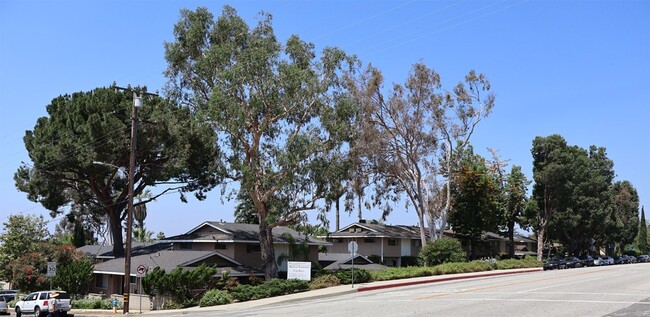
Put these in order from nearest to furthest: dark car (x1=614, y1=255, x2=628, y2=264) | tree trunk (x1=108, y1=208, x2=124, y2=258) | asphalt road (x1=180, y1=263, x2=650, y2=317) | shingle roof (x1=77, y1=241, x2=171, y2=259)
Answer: asphalt road (x1=180, y1=263, x2=650, y2=317)
shingle roof (x1=77, y1=241, x2=171, y2=259)
tree trunk (x1=108, y1=208, x2=124, y2=258)
dark car (x1=614, y1=255, x2=628, y2=264)

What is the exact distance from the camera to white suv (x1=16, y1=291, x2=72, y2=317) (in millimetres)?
35559

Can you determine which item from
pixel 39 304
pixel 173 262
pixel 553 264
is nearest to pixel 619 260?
pixel 553 264

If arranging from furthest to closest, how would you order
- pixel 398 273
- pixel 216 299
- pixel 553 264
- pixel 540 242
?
1. pixel 540 242
2. pixel 553 264
3. pixel 398 273
4. pixel 216 299

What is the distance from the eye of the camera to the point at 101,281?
173 ft

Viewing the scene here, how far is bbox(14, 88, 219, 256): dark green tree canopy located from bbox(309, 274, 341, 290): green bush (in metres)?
13.6

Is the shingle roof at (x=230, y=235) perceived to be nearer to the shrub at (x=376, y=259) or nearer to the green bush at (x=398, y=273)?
the green bush at (x=398, y=273)

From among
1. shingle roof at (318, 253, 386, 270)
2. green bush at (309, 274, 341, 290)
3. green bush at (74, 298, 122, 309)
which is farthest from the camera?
shingle roof at (318, 253, 386, 270)

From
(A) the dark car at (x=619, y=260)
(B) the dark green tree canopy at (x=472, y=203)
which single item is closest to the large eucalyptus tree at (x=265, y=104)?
(B) the dark green tree canopy at (x=472, y=203)

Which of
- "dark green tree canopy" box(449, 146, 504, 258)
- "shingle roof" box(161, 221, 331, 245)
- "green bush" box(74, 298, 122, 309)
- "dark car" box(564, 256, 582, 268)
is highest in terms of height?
"dark green tree canopy" box(449, 146, 504, 258)

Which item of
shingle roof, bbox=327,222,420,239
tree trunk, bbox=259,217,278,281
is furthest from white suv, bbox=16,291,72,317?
shingle roof, bbox=327,222,420,239

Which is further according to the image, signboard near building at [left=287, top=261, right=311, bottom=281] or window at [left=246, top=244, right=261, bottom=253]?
window at [left=246, top=244, right=261, bottom=253]

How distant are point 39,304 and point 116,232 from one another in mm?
22011

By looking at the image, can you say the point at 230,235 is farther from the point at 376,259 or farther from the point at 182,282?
the point at 376,259

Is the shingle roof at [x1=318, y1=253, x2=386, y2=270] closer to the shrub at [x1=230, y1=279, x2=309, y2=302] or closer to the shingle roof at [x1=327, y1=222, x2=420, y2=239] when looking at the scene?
the shingle roof at [x1=327, y1=222, x2=420, y2=239]
